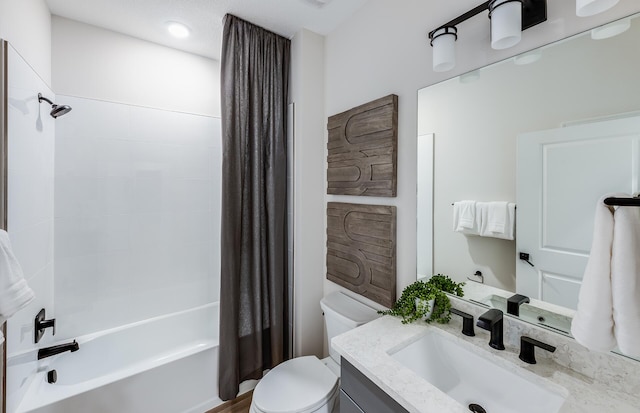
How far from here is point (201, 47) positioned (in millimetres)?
2133

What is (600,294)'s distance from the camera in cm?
66

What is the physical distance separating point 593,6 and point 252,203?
5.87 feet

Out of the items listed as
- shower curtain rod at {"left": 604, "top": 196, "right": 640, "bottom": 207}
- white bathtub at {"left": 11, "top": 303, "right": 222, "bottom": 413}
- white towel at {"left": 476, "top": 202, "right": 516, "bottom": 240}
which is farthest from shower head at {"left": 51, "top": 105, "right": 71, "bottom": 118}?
shower curtain rod at {"left": 604, "top": 196, "right": 640, "bottom": 207}

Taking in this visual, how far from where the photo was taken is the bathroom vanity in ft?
2.60

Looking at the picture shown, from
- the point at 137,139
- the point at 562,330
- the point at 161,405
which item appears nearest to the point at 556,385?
the point at 562,330

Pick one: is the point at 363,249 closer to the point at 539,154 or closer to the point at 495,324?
the point at 495,324

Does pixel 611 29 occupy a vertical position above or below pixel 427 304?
above

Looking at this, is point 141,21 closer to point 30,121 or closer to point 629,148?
point 30,121

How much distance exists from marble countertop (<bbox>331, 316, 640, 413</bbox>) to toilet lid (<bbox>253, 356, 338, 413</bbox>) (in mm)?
461

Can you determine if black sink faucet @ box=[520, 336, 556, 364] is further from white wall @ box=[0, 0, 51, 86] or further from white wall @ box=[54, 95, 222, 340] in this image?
white wall @ box=[0, 0, 51, 86]

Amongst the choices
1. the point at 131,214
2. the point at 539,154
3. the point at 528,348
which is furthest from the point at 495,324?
the point at 131,214

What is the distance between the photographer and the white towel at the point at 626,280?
627 mm

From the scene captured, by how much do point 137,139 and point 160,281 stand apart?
3.70 feet

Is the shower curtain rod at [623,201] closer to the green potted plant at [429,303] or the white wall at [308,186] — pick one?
the green potted plant at [429,303]
